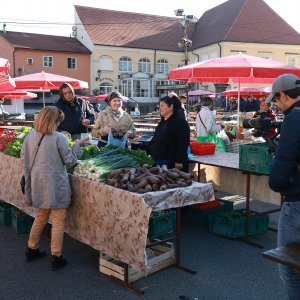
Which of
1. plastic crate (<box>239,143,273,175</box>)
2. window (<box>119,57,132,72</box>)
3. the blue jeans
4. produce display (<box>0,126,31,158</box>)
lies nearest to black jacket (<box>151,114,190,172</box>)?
plastic crate (<box>239,143,273,175</box>)

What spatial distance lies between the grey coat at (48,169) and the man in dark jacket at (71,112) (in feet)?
7.46

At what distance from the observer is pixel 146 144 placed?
6.74 m

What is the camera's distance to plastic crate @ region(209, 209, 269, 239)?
558 centimetres

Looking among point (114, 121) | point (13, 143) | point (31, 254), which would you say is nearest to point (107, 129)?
point (114, 121)

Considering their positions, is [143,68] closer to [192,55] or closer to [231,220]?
[192,55]

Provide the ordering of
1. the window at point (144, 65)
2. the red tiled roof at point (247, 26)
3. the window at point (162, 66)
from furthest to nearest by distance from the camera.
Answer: the window at point (162, 66), the window at point (144, 65), the red tiled roof at point (247, 26)

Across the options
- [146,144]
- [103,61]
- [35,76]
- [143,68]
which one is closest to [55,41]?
[103,61]

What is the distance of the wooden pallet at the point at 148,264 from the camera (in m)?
4.26

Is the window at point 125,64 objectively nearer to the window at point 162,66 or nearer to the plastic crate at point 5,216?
the window at point 162,66

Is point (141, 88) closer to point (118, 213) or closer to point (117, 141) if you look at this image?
point (117, 141)

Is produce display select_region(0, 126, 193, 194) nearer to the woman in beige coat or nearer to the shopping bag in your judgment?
the woman in beige coat

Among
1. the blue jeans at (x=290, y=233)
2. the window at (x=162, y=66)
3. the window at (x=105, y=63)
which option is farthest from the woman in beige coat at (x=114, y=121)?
the window at (x=162, y=66)

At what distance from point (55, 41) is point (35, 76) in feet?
120

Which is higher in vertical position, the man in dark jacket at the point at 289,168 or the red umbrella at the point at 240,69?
the red umbrella at the point at 240,69
